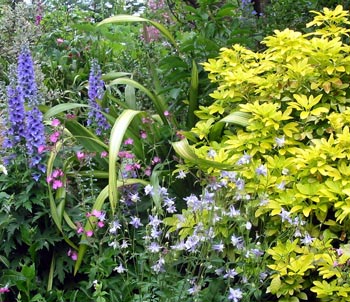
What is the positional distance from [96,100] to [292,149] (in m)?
1.26

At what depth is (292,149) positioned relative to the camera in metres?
3.05

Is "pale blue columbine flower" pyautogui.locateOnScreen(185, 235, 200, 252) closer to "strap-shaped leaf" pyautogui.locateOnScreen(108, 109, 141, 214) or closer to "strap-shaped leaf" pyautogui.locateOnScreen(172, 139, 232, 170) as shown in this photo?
"strap-shaped leaf" pyautogui.locateOnScreen(108, 109, 141, 214)

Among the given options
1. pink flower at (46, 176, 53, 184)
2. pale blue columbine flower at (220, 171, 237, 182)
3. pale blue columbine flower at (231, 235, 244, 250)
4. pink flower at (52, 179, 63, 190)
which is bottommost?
pale blue columbine flower at (231, 235, 244, 250)

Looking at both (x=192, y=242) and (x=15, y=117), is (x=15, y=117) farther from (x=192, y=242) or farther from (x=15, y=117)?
(x=192, y=242)

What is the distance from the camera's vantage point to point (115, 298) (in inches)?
106

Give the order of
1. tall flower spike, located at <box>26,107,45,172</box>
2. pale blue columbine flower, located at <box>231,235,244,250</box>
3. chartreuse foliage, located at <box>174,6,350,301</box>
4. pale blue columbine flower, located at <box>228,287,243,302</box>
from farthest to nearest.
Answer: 1. tall flower spike, located at <box>26,107,45,172</box>
2. chartreuse foliage, located at <box>174,6,350,301</box>
3. pale blue columbine flower, located at <box>231,235,244,250</box>
4. pale blue columbine flower, located at <box>228,287,243,302</box>

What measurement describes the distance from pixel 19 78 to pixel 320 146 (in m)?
1.56

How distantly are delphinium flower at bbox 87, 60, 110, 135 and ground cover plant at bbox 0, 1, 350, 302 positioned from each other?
0.01 metres

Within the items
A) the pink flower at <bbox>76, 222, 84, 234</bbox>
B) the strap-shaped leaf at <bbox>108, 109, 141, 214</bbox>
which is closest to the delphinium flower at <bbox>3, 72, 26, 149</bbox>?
the strap-shaped leaf at <bbox>108, 109, 141, 214</bbox>

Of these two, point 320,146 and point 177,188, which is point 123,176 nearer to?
point 177,188

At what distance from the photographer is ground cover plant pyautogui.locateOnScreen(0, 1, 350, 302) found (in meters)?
2.57

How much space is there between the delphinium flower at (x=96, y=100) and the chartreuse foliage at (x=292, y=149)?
548mm

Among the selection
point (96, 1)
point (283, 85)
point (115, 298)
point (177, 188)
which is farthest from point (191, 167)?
point (96, 1)

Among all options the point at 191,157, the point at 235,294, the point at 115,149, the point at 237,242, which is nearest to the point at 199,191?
the point at 191,157
